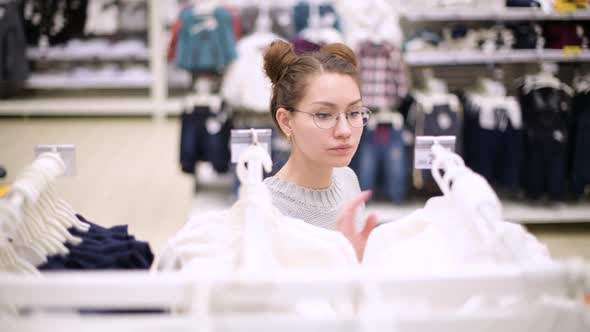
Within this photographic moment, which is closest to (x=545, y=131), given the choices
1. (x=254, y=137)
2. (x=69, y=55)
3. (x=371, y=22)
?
(x=371, y=22)

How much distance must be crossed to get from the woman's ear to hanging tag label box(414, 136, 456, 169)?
43 centimetres

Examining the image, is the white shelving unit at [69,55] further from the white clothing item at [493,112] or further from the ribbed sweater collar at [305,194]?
the ribbed sweater collar at [305,194]

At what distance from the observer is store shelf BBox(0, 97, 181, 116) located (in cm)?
629

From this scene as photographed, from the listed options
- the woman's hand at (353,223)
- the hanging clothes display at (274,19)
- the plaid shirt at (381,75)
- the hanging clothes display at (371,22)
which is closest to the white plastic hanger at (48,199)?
the woman's hand at (353,223)

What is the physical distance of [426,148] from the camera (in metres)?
1.32

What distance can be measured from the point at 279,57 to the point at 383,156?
7.35 feet

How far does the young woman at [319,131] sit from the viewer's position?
1.48 metres

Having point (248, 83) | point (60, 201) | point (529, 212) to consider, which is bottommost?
point (529, 212)

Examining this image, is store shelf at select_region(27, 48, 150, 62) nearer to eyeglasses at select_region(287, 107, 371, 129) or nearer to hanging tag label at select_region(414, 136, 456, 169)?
eyeglasses at select_region(287, 107, 371, 129)

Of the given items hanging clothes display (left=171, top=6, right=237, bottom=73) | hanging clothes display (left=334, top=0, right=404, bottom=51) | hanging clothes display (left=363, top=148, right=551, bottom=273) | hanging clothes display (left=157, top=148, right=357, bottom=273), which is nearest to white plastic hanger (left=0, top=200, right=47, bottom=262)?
hanging clothes display (left=157, top=148, right=357, bottom=273)

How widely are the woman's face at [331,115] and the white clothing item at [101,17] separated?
5.24 m

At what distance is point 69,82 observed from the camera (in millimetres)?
6332

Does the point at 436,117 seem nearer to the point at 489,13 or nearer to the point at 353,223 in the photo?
the point at 489,13

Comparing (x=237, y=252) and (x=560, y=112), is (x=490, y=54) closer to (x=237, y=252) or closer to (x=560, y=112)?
(x=560, y=112)
